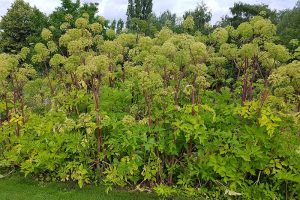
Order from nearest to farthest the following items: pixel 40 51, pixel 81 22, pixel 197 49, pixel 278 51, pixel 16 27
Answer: pixel 197 49 → pixel 278 51 → pixel 81 22 → pixel 40 51 → pixel 16 27

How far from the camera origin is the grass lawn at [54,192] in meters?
5.82

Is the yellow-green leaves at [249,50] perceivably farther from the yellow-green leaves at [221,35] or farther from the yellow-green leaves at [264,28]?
the yellow-green leaves at [221,35]

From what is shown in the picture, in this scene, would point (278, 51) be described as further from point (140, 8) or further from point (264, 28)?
point (140, 8)

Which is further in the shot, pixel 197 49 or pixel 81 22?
pixel 81 22

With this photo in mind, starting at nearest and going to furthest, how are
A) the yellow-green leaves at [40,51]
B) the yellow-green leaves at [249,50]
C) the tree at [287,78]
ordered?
the tree at [287,78] → the yellow-green leaves at [249,50] → the yellow-green leaves at [40,51]

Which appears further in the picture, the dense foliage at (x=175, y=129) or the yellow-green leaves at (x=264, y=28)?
the yellow-green leaves at (x=264, y=28)

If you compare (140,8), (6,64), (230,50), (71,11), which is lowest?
(6,64)

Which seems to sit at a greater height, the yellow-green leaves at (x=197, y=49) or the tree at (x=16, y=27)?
the tree at (x=16, y=27)

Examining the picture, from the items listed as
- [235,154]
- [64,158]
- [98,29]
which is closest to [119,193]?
[64,158]

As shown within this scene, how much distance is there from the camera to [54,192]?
19.9 feet

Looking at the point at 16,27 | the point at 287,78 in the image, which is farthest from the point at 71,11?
the point at 287,78

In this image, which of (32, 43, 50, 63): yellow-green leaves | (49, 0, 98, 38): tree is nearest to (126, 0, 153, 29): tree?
(49, 0, 98, 38): tree

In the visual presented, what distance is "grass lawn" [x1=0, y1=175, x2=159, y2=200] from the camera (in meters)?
5.82

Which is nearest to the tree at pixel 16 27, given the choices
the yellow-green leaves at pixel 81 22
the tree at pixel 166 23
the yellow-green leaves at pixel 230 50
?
the tree at pixel 166 23
